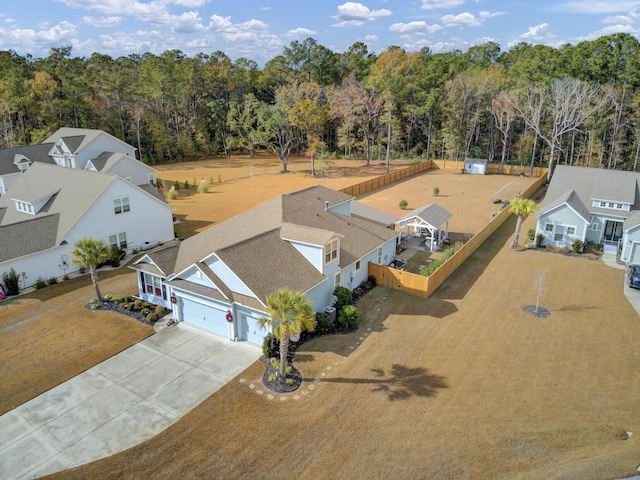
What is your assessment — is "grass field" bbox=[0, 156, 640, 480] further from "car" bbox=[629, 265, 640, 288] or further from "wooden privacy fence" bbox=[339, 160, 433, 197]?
→ "wooden privacy fence" bbox=[339, 160, 433, 197]

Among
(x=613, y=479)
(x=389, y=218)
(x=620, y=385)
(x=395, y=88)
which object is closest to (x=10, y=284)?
(x=389, y=218)

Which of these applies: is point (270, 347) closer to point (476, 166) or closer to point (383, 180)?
point (383, 180)

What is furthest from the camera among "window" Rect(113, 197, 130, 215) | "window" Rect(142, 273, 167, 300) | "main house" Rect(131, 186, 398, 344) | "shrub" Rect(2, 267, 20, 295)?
"window" Rect(113, 197, 130, 215)

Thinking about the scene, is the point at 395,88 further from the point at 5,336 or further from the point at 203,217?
the point at 5,336

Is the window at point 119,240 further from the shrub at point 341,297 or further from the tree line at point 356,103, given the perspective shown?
the tree line at point 356,103

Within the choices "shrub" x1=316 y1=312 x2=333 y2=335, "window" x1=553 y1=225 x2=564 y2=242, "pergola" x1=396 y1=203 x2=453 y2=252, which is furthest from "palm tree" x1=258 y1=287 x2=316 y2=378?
"window" x1=553 y1=225 x2=564 y2=242
